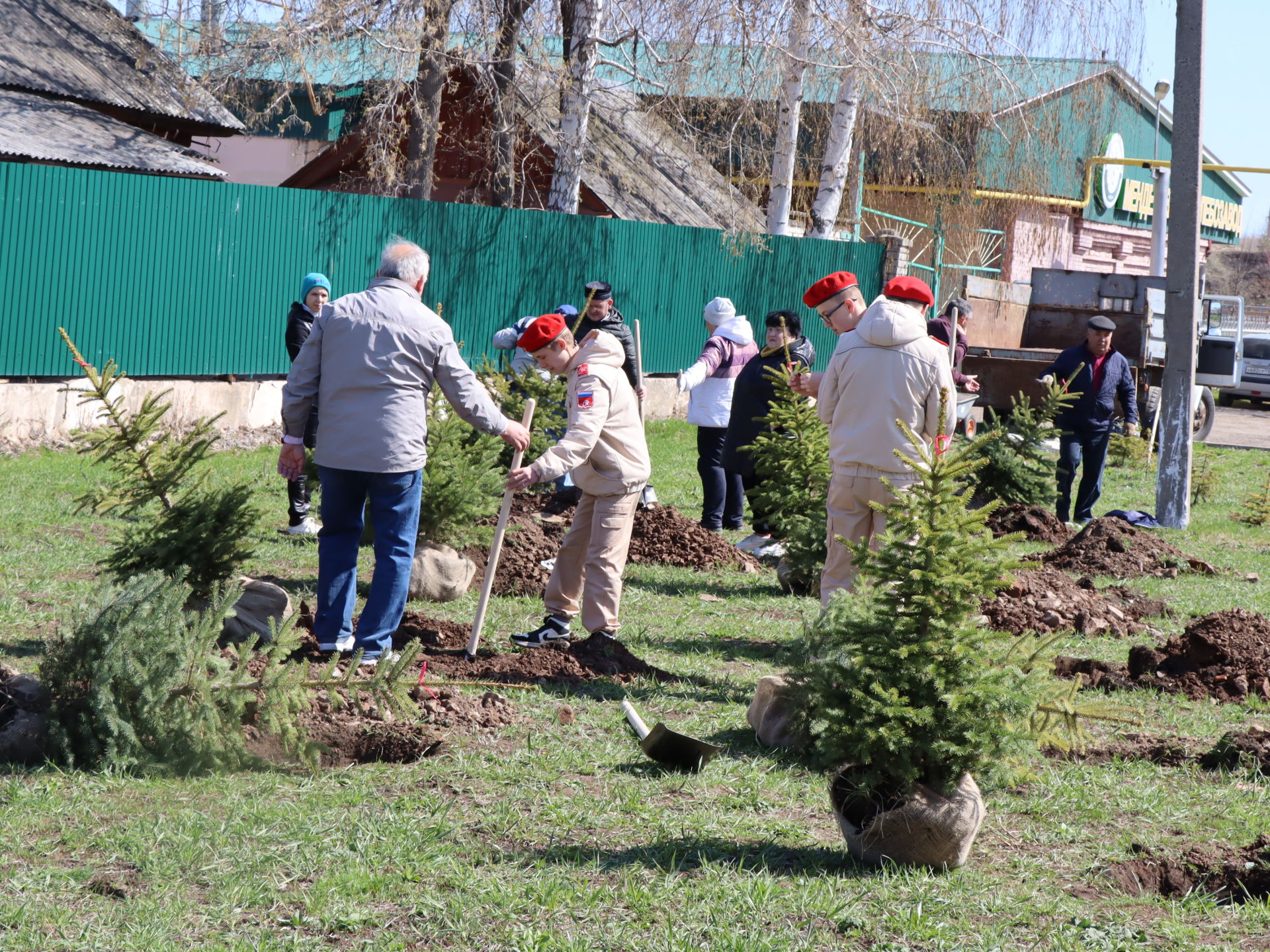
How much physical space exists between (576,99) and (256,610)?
38.1 feet

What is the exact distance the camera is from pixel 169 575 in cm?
584

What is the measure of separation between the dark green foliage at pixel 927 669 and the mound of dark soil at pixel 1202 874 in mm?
681

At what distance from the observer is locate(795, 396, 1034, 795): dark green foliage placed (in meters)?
3.89

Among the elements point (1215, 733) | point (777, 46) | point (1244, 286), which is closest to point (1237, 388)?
point (777, 46)

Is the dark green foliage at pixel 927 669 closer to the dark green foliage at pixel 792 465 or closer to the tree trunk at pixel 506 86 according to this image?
the dark green foliage at pixel 792 465

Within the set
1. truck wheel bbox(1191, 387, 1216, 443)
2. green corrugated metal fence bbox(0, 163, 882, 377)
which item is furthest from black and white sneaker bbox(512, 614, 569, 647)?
truck wheel bbox(1191, 387, 1216, 443)

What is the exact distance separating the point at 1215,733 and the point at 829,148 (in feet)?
46.8

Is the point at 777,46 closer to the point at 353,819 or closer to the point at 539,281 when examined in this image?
the point at 539,281

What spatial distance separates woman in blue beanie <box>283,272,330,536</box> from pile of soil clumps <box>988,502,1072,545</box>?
5858mm

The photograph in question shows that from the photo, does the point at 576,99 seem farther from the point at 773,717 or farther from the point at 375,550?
the point at 773,717

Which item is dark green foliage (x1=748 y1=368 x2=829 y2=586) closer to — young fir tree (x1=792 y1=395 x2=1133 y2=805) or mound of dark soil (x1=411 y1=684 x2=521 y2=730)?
mound of dark soil (x1=411 y1=684 x2=521 y2=730)

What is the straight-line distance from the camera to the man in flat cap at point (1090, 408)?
456 inches

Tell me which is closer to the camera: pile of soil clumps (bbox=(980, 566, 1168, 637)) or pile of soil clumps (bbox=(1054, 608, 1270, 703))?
pile of soil clumps (bbox=(1054, 608, 1270, 703))

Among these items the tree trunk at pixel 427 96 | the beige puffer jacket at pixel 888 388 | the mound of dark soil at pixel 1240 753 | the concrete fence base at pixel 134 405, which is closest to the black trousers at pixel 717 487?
the concrete fence base at pixel 134 405
